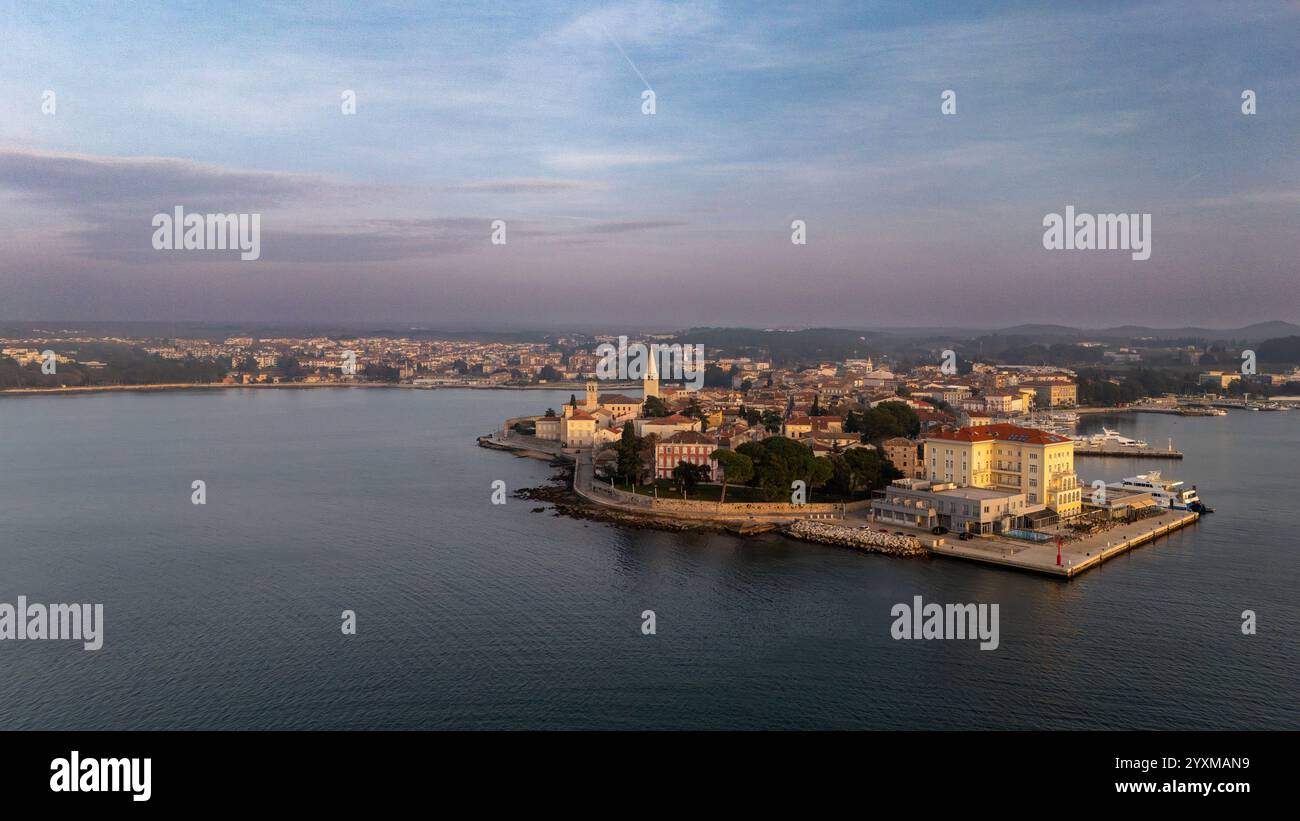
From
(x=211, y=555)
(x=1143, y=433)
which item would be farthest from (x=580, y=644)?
(x=1143, y=433)

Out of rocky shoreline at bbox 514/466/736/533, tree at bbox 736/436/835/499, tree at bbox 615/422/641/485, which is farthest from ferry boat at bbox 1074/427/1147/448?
rocky shoreline at bbox 514/466/736/533

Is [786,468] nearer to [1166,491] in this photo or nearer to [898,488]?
[898,488]

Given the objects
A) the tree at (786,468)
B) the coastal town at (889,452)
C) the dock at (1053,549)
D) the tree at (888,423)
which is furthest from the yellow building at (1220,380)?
the tree at (786,468)

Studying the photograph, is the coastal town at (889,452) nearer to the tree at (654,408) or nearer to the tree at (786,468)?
the tree at (786,468)

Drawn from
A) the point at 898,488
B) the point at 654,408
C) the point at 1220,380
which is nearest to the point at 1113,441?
the point at 654,408

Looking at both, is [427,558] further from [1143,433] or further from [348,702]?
[1143,433]

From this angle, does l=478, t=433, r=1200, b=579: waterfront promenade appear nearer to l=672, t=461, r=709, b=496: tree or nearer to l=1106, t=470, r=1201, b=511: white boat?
l=1106, t=470, r=1201, b=511: white boat
